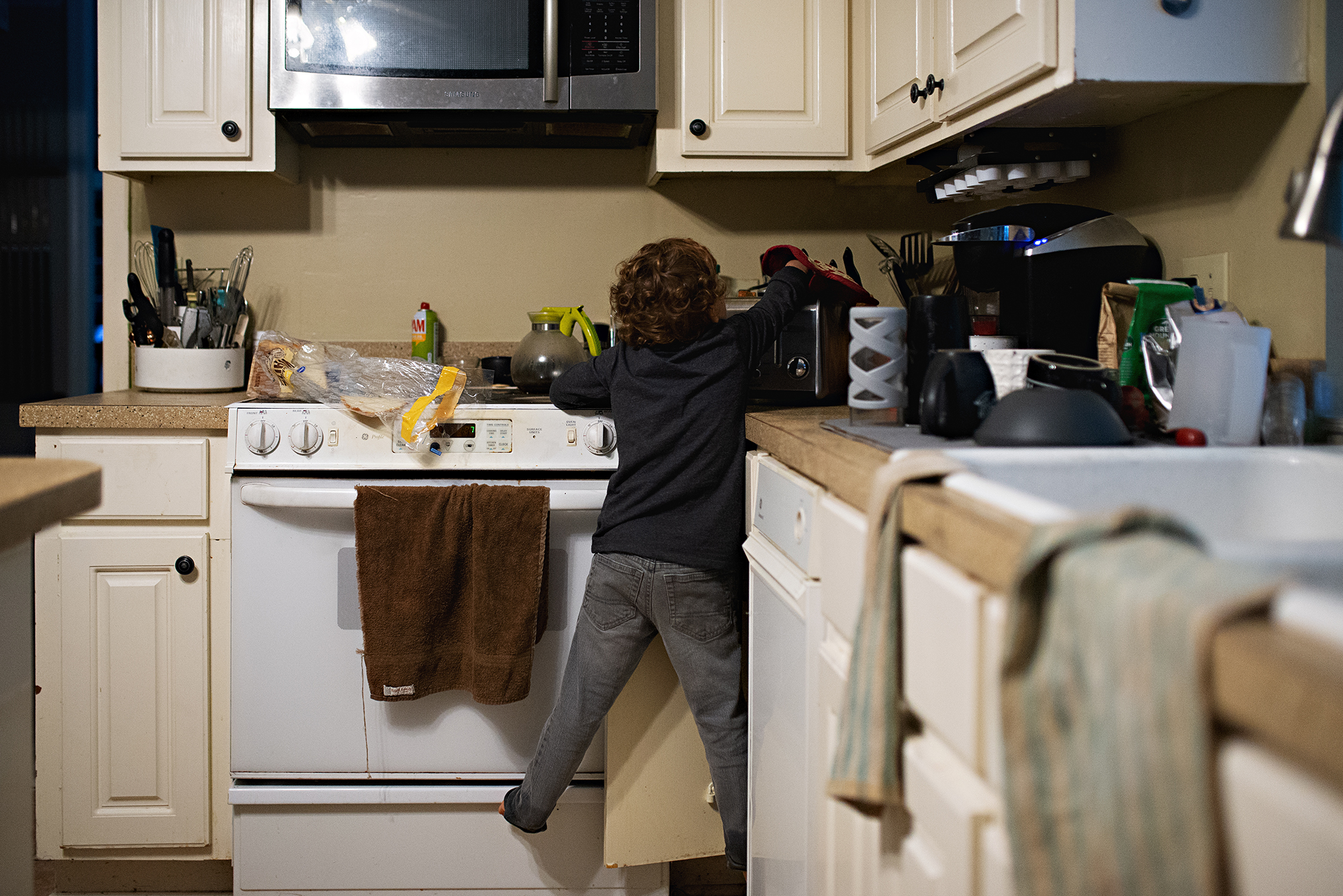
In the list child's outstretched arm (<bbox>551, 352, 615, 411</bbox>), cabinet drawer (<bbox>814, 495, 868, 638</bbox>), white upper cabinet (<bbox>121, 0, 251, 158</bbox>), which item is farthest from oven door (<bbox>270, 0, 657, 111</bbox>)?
cabinet drawer (<bbox>814, 495, 868, 638</bbox>)

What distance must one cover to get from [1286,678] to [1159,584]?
0.08m

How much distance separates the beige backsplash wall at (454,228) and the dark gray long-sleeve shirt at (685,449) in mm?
778

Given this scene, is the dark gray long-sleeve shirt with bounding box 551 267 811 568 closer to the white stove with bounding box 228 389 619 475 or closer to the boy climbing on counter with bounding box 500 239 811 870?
the boy climbing on counter with bounding box 500 239 811 870

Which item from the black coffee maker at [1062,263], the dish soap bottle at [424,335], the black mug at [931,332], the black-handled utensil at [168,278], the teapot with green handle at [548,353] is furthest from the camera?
the dish soap bottle at [424,335]

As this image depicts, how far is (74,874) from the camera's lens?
1.91 meters

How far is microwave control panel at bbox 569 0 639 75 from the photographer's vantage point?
1898 mm

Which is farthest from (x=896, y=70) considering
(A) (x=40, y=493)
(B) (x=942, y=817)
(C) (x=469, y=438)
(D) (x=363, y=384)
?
(A) (x=40, y=493)

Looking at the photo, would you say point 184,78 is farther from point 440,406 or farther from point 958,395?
point 958,395

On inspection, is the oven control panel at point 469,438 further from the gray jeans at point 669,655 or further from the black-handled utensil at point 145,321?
the black-handled utensil at point 145,321

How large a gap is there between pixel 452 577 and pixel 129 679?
2.08 feet

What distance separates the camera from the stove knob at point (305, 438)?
5.44ft

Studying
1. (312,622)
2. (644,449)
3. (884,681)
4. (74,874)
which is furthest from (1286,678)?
(74,874)

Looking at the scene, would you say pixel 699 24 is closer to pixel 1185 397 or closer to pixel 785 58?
pixel 785 58

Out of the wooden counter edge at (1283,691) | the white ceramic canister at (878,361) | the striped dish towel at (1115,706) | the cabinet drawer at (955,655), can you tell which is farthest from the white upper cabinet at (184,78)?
the wooden counter edge at (1283,691)
